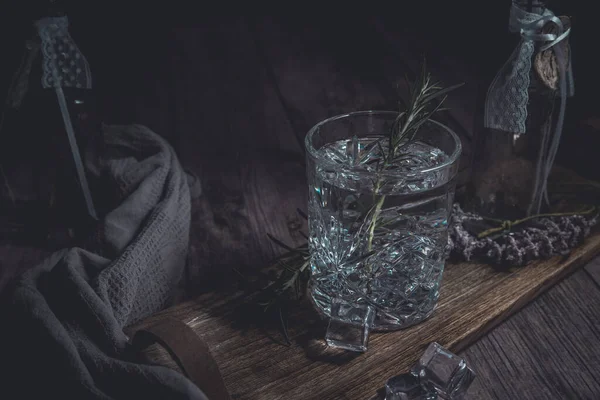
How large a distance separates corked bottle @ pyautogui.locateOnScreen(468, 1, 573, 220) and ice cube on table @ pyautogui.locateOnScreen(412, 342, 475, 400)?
0.38 metres

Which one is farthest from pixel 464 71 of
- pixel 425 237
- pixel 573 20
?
pixel 425 237

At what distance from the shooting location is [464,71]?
5.69 ft

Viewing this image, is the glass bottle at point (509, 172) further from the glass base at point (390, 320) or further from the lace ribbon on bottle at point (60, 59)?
the lace ribbon on bottle at point (60, 59)

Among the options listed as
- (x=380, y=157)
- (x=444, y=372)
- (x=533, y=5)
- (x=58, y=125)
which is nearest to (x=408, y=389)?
(x=444, y=372)

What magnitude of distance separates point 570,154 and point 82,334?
974 millimetres

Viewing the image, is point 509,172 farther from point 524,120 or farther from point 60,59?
point 60,59

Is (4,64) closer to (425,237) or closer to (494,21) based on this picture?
(425,237)

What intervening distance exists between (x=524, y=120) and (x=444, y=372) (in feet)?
1.37

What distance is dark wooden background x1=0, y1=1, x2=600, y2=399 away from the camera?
36.4 inches

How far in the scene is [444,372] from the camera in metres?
0.78

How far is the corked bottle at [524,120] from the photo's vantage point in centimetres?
97

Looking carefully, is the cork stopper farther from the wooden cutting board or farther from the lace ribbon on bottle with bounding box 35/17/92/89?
the lace ribbon on bottle with bounding box 35/17/92/89

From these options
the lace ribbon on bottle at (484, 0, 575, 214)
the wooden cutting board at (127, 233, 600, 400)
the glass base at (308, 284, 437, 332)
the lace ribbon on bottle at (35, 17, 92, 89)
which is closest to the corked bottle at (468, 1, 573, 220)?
the lace ribbon on bottle at (484, 0, 575, 214)

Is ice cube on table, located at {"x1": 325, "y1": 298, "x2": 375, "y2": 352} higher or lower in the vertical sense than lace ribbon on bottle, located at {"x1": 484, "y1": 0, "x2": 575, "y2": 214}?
lower
